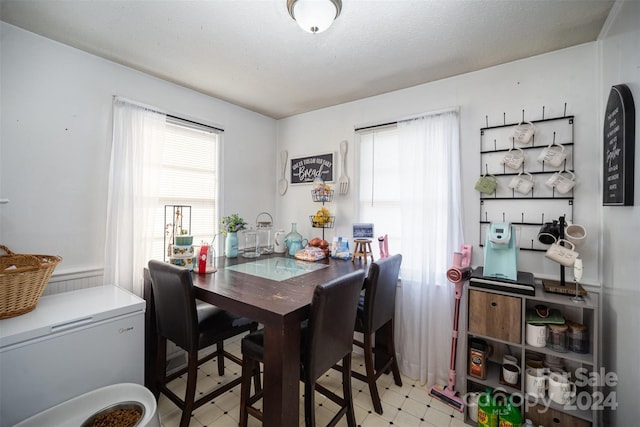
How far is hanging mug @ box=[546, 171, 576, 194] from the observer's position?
1711 mm

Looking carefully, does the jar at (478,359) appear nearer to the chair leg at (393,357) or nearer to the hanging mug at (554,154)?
the chair leg at (393,357)

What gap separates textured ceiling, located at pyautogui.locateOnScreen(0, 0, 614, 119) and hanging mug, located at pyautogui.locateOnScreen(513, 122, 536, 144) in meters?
0.48

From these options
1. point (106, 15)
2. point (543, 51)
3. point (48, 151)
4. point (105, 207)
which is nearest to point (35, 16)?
point (106, 15)

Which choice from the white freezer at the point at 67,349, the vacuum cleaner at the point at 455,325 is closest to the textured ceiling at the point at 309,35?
the vacuum cleaner at the point at 455,325

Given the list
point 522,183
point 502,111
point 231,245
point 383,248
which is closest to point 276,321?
point 383,248

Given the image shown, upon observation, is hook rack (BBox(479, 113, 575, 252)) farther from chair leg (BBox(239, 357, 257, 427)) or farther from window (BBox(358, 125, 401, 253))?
chair leg (BBox(239, 357, 257, 427))

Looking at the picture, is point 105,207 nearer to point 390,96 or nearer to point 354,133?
point 354,133

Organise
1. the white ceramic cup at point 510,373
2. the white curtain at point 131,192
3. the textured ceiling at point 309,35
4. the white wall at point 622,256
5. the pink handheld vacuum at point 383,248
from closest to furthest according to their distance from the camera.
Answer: the white wall at point 622,256 → the textured ceiling at point 309,35 → the white ceramic cup at point 510,373 → the white curtain at point 131,192 → the pink handheld vacuum at point 383,248

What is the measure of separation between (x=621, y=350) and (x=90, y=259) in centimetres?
322

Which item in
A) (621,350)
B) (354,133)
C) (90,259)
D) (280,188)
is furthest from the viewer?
(280,188)

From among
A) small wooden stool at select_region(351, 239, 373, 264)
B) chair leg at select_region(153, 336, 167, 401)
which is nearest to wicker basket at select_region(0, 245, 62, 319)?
chair leg at select_region(153, 336, 167, 401)

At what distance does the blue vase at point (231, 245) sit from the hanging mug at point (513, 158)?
7.49 feet

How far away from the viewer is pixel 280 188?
3232mm

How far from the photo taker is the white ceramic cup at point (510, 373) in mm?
1682
